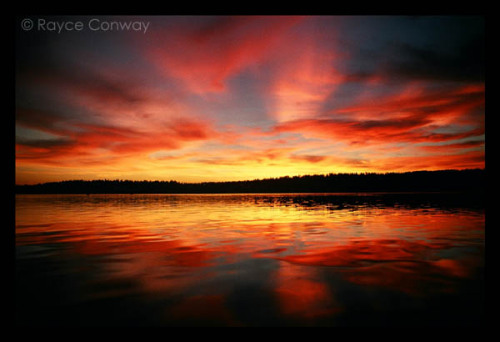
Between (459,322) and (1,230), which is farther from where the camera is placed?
(1,230)

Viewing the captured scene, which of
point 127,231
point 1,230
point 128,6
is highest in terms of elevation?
point 128,6

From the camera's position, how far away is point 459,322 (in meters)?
6.38

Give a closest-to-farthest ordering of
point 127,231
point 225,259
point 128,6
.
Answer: point 128,6 → point 225,259 → point 127,231

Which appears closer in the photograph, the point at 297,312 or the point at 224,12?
the point at 297,312

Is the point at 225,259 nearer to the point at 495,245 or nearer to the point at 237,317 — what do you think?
the point at 237,317

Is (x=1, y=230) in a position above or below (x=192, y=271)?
above

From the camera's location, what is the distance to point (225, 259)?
11.4 metres

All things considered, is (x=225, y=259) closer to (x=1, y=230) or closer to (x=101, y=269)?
(x=101, y=269)

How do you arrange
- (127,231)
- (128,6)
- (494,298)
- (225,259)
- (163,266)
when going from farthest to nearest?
(127,231) → (225,259) → (163,266) → (128,6) → (494,298)

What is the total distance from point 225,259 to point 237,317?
505 cm

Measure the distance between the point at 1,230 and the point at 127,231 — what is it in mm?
9859

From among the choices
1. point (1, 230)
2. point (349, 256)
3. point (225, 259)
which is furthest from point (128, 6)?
point (349, 256)

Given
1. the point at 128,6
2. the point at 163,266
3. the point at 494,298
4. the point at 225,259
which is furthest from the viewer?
the point at 225,259

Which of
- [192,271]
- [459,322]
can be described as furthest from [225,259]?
[459,322]
